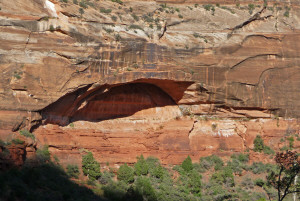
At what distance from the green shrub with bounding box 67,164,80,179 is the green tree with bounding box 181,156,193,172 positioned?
8012 mm

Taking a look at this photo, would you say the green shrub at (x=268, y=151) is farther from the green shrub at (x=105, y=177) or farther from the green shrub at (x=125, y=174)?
the green shrub at (x=105, y=177)

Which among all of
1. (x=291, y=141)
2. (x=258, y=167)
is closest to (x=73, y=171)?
(x=258, y=167)

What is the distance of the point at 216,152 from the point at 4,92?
54.6 feet

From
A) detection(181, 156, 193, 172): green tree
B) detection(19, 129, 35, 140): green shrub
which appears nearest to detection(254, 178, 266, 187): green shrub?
detection(181, 156, 193, 172): green tree

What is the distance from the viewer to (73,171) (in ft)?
95.3

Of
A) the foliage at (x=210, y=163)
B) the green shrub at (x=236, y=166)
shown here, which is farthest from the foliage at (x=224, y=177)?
the green shrub at (x=236, y=166)

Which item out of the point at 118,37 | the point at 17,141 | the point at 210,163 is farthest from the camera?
the point at 210,163

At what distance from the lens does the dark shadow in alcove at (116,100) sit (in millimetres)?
30625

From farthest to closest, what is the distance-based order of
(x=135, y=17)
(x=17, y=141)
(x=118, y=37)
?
(x=135, y=17) → (x=118, y=37) → (x=17, y=141)

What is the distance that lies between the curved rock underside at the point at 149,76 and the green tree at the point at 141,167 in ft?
2.80

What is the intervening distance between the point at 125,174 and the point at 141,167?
5.32ft

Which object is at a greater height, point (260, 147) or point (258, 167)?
point (260, 147)

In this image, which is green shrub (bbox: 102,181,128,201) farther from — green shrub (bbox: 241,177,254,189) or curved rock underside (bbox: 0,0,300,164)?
green shrub (bbox: 241,177,254,189)

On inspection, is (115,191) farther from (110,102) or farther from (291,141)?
(291,141)
